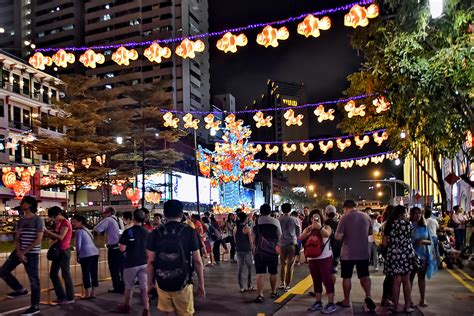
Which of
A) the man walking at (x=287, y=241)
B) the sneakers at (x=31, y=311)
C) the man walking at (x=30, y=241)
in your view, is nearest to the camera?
the man walking at (x=30, y=241)

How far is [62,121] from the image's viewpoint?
104ft

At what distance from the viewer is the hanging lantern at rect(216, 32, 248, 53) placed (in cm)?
1386

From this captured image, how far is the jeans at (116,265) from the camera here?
10.8m

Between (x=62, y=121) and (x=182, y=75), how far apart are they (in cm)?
6107

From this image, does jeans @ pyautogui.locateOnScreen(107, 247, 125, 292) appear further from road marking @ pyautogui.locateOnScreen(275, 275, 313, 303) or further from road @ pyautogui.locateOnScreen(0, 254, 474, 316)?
road marking @ pyautogui.locateOnScreen(275, 275, 313, 303)

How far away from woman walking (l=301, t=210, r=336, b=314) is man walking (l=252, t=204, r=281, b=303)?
0.96 meters

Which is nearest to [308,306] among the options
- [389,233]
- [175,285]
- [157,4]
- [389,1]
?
[389,233]

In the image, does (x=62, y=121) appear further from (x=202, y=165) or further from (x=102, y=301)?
(x=102, y=301)

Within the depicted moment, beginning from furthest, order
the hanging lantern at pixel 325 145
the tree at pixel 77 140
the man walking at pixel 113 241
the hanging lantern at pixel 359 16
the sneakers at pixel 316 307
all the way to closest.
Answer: the tree at pixel 77 140 < the hanging lantern at pixel 325 145 < the hanging lantern at pixel 359 16 < the man walking at pixel 113 241 < the sneakers at pixel 316 307

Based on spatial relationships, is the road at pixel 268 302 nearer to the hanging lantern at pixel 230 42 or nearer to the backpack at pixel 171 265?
the backpack at pixel 171 265

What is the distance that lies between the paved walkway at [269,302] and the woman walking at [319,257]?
11.3 inches

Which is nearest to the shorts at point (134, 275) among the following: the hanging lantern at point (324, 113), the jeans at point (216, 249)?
the jeans at point (216, 249)

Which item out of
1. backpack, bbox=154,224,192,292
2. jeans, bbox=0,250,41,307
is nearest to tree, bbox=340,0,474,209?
backpack, bbox=154,224,192,292

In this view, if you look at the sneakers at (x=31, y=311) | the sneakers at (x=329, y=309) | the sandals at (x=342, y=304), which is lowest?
the sandals at (x=342, y=304)
